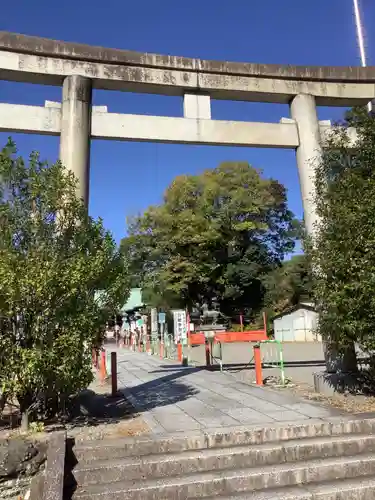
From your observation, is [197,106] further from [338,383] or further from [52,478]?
[52,478]

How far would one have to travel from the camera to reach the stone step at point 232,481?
4.39m

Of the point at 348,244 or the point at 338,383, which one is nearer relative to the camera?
the point at 348,244

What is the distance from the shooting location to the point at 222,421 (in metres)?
6.23

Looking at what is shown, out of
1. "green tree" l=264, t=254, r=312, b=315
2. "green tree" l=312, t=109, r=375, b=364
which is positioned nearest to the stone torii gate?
"green tree" l=312, t=109, r=375, b=364

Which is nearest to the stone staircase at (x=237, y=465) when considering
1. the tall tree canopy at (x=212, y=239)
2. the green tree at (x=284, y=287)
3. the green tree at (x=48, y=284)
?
the green tree at (x=48, y=284)

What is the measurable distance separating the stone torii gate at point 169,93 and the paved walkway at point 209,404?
3501 millimetres

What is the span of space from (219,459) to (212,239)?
2735 cm

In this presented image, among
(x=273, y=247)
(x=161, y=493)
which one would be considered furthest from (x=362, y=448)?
(x=273, y=247)

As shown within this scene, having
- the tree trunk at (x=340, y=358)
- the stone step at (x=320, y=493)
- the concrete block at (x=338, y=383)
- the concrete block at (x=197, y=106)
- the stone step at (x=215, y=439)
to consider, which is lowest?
the stone step at (x=320, y=493)

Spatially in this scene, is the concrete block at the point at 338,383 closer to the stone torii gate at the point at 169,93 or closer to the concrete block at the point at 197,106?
the stone torii gate at the point at 169,93

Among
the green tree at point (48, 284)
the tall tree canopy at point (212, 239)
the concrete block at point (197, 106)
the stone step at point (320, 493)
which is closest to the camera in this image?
the stone step at point (320, 493)

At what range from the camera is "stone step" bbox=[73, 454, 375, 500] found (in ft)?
14.4

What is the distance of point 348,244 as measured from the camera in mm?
7023

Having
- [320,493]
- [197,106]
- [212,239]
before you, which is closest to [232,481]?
[320,493]
